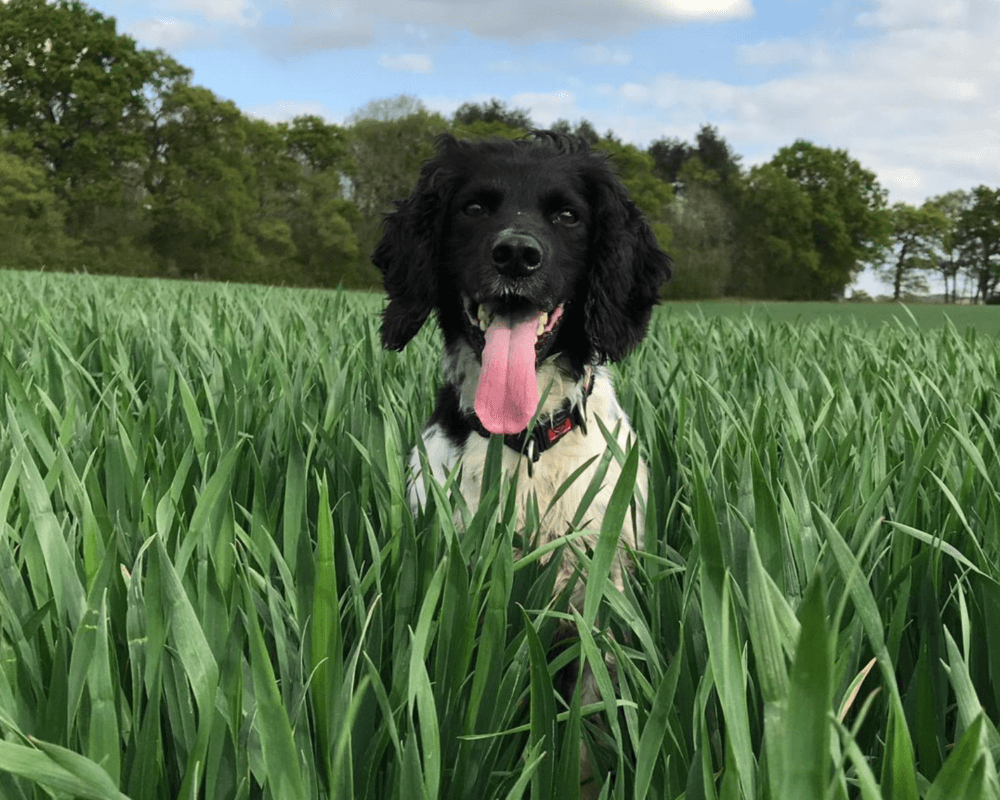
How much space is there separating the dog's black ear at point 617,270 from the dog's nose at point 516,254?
36 centimetres

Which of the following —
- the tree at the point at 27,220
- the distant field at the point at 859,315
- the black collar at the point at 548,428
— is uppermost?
the tree at the point at 27,220

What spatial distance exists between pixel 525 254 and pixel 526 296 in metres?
0.14

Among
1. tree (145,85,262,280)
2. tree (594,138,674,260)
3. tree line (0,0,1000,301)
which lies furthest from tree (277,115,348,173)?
tree (594,138,674,260)

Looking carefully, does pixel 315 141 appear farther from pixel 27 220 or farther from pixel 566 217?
pixel 566 217

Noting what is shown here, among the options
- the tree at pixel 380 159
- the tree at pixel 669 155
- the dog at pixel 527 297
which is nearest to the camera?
the dog at pixel 527 297

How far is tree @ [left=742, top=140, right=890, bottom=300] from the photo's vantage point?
55156mm

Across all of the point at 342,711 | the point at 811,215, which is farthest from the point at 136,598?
the point at 811,215

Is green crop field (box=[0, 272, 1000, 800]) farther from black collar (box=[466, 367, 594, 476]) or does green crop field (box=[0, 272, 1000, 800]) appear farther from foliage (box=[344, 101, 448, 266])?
foliage (box=[344, 101, 448, 266])

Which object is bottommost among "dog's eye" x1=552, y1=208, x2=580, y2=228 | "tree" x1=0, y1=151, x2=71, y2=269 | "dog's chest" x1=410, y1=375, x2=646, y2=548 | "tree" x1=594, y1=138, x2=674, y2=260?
"dog's chest" x1=410, y1=375, x2=646, y2=548

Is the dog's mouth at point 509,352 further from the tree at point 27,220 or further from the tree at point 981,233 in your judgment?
the tree at point 981,233

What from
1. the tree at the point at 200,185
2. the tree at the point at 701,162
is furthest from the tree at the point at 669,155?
the tree at the point at 200,185

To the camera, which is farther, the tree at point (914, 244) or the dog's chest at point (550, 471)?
the tree at point (914, 244)

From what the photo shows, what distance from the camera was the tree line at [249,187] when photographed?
37969 millimetres

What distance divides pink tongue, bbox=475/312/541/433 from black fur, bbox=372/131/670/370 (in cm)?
21
